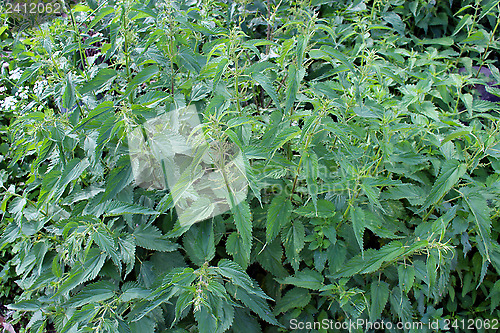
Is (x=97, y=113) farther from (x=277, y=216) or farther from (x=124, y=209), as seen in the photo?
(x=277, y=216)

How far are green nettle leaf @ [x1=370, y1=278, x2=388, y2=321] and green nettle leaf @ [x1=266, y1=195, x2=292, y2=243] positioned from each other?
51cm

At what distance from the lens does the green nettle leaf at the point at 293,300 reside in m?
1.69

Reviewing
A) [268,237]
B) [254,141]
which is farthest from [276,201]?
[254,141]

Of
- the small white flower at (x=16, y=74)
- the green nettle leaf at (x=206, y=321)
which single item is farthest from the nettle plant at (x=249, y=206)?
the small white flower at (x=16, y=74)

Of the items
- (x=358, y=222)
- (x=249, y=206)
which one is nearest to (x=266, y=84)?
(x=249, y=206)

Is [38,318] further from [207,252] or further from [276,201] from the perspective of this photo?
[276,201]

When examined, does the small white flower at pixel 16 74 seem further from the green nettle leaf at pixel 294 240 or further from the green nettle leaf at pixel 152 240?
the green nettle leaf at pixel 294 240

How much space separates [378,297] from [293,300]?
0.39 metres

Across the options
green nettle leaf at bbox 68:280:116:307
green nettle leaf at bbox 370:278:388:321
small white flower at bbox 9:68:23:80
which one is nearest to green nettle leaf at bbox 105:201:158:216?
green nettle leaf at bbox 68:280:116:307

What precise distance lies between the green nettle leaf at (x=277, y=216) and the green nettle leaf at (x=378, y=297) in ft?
1.68

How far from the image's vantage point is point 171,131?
1537 millimetres

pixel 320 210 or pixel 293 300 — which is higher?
pixel 320 210

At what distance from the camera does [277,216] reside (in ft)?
5.11

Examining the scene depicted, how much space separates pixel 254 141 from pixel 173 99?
43cm
